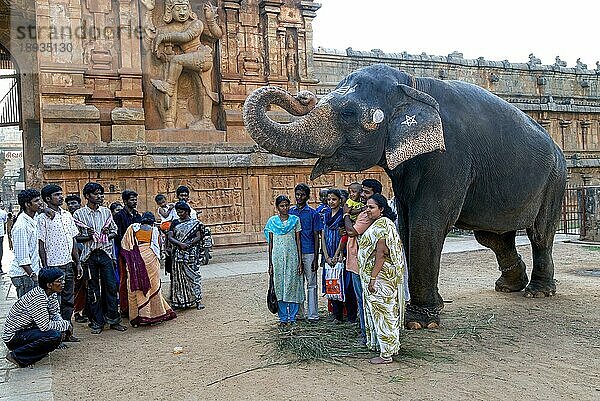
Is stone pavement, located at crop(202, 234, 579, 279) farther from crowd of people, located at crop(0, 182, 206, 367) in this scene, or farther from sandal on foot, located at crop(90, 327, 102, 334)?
sandal on foot, located at crop(90, 327, 102, 334)

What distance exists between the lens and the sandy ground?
13.7 feet

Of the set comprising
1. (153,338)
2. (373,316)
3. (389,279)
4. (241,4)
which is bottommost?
(153,338)

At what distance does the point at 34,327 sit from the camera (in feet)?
17.8

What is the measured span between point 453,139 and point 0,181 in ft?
142

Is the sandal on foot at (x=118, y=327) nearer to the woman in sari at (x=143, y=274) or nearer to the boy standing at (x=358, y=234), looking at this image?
the woman in sari at (x=143, y=274)

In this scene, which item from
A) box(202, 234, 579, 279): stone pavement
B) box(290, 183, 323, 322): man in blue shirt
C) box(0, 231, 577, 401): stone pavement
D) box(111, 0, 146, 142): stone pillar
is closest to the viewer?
box(0, 231, 577, 401): stone pavement

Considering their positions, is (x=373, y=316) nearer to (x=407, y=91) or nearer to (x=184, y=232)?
(x=407, y=91)

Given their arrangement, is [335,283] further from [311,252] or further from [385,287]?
[385,287]

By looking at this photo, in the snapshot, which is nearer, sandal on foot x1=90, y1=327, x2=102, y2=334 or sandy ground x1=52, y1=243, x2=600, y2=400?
sandy ground x1=52, y1=243, x2=600, y2=400

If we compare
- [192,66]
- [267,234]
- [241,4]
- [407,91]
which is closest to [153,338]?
[267,234]

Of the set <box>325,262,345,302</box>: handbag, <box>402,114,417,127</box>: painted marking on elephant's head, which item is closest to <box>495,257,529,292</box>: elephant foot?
<box>325,262,345,302</box>: handbag

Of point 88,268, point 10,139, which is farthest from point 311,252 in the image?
point 10,139

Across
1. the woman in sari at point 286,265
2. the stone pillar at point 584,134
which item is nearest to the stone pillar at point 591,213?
the stone pillar at point 584,134

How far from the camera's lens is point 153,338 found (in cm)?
623
